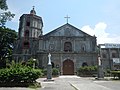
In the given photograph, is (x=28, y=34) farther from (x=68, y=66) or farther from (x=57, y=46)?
(x=68, y=66)

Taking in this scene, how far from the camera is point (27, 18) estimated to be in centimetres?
4019

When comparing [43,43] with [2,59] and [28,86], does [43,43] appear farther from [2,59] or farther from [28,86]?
[28,86]

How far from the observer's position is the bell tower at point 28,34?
3922 cm

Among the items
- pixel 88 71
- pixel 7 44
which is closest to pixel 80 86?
pixel 88 71

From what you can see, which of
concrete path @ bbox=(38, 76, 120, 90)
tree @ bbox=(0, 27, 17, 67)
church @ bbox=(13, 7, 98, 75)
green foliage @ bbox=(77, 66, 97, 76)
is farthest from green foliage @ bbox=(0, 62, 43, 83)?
tree @ bbox=(0, 27, 17, 67)

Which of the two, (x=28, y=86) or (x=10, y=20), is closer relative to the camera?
(x=28, y=86)

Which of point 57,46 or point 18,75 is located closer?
point 18,75

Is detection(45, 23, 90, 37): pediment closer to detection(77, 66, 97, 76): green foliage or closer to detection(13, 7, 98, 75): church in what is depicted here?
detection(13, 7, 98, 75): church

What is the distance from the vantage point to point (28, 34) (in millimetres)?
39906

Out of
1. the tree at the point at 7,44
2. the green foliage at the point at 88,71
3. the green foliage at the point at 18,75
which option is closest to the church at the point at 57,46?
the tree at the point at 7,44

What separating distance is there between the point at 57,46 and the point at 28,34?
7.14m

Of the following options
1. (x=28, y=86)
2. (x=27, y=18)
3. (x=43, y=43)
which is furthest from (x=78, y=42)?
(x=28, y=86)

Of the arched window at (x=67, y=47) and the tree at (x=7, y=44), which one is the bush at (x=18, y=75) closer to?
the arched window at (x=67, y=47)

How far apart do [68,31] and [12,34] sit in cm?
1200
